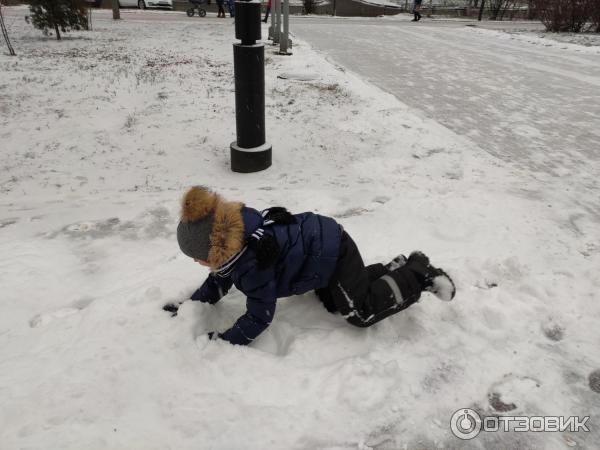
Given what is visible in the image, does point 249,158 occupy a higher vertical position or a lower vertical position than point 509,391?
higher

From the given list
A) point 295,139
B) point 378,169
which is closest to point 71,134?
point 295,139

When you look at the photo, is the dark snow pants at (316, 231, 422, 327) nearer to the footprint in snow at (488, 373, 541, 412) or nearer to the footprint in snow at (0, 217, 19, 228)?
the footprint in snow at (488, 373, 541, 412)

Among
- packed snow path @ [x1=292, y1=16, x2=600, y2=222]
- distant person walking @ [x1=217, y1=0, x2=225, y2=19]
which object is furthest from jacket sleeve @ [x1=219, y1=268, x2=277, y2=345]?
distant person walking @ [x1=217, y1=0, x2=225, y2=19]

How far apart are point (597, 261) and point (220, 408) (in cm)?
257

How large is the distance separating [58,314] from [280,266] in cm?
122

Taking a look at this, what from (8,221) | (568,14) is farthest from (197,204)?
(568,14)

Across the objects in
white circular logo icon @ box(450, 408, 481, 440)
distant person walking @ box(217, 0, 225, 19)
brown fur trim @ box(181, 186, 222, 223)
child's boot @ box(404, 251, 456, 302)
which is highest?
distant person walking @ box(217, 0, 225, 19)

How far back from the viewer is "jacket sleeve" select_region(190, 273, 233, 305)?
2.35 meters

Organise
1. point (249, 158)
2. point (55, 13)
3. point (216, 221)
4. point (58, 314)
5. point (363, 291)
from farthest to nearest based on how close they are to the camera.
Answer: point (55, 13), point (249, 158), point (58, 314), point (363, 291), point (216, 221)

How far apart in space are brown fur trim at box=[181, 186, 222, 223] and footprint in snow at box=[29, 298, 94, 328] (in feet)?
3.16

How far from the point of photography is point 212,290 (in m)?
2.38

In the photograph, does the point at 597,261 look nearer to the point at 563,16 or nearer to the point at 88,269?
the point at 88,269

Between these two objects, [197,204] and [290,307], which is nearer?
[197,204]

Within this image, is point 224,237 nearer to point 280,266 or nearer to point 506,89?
point 280,266
